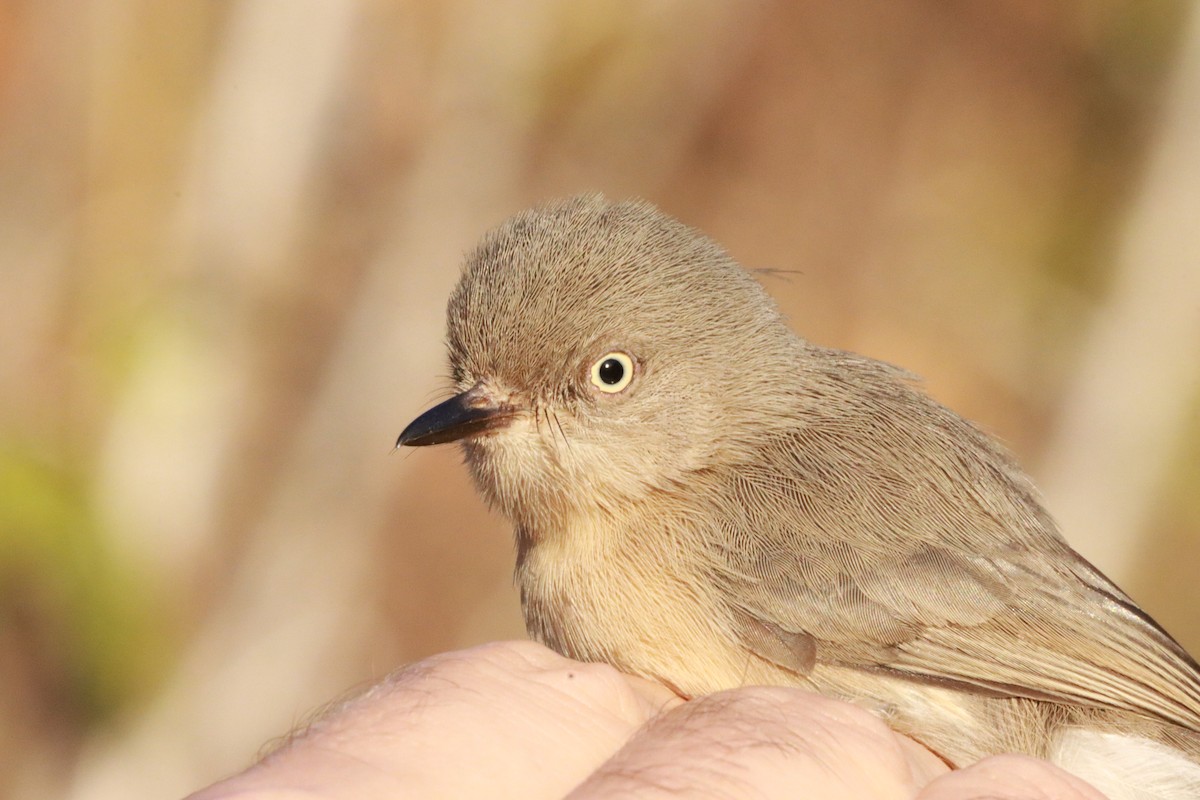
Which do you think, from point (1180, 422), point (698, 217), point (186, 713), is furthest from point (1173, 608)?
point (186, 713)

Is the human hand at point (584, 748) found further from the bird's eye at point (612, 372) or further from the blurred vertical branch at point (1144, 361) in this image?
the blurred vertical branch at point (1144, 361)

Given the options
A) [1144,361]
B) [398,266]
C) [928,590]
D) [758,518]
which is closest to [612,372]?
[758,518]

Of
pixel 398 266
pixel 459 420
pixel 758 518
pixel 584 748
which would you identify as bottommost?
pixel 584 748

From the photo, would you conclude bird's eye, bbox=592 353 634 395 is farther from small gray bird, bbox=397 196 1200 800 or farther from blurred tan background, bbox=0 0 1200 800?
blurred tan background, bbox=0 0 1200 800

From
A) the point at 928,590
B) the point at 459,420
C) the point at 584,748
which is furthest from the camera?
the point at 459,420

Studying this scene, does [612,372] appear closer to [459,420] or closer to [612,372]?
[612,372]

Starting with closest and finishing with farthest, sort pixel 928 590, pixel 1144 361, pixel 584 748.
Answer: pixel 584 748
pixel 928 590
pixel 1144 361

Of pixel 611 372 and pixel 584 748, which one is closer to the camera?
pixel 584 748
